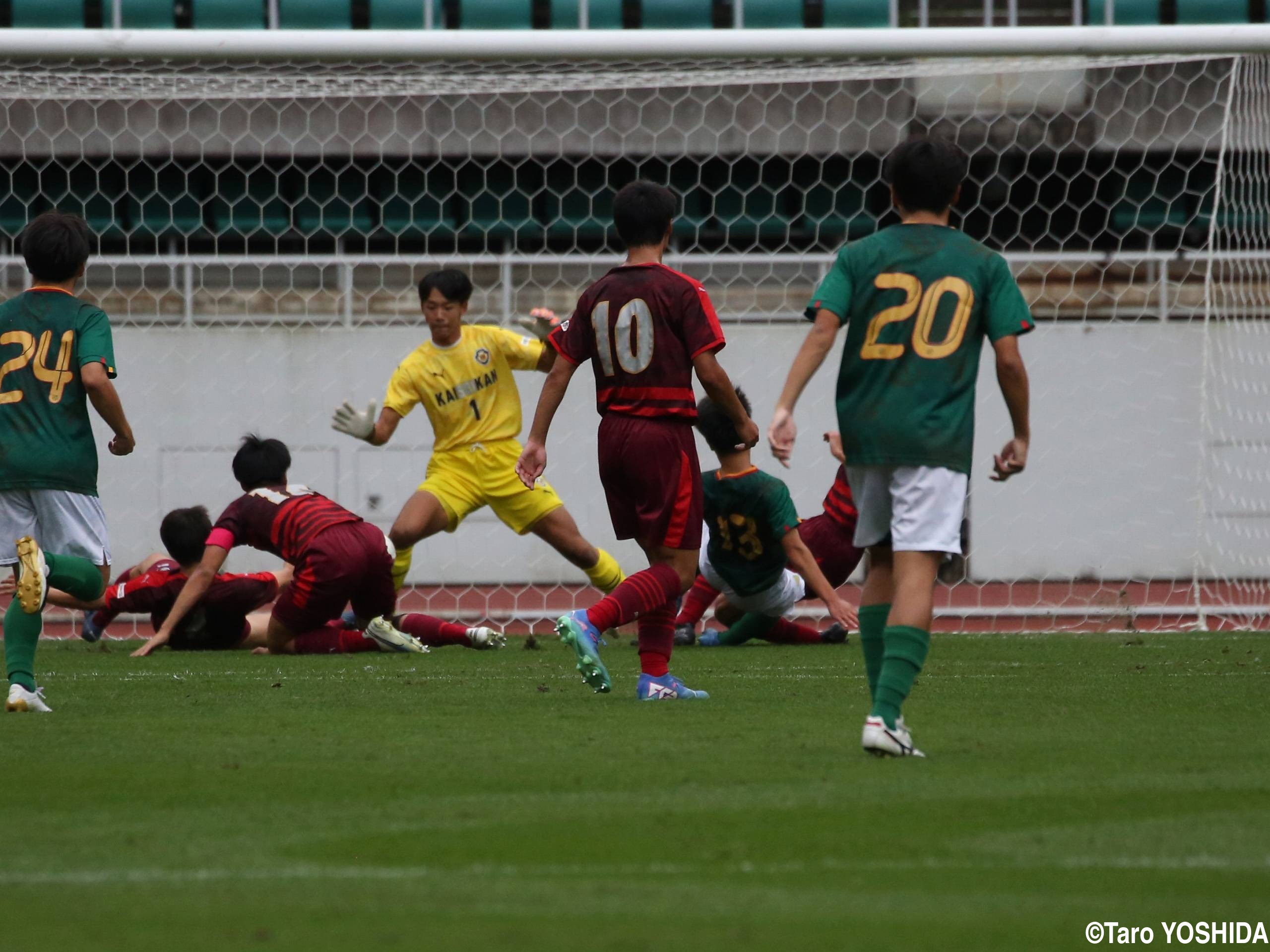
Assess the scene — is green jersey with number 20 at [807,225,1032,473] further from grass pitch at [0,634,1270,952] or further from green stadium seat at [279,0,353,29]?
green stadium seat at [279,0,353,29]

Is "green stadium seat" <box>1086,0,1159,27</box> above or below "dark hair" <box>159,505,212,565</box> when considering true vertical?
above

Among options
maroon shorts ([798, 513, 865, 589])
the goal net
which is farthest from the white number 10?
the goal net

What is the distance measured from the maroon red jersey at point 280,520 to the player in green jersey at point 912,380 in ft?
12.4

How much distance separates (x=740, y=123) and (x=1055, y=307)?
224 inches

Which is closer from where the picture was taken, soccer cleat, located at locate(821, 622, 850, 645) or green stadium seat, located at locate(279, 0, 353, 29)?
soccer cleat, located at locate(821, 622, 850, 645)

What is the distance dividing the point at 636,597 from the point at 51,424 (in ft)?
6.32

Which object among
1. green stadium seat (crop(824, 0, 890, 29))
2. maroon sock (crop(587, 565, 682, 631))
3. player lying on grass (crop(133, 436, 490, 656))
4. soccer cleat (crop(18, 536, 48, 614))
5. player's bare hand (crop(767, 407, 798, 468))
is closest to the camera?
player's bare hand (crop(767, 407, 798, 468))

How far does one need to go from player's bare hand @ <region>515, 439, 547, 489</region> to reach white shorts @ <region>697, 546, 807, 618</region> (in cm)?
258

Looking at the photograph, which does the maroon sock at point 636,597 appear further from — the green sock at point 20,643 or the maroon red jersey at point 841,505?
the maroon red jersey at point 841,505

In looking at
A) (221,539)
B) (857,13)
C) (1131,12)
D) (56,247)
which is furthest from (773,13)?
(56,247)

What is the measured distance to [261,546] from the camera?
753 cm

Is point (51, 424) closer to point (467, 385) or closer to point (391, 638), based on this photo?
point (391, 638)

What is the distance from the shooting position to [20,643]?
5.09 m

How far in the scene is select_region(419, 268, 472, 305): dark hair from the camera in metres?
8.12
